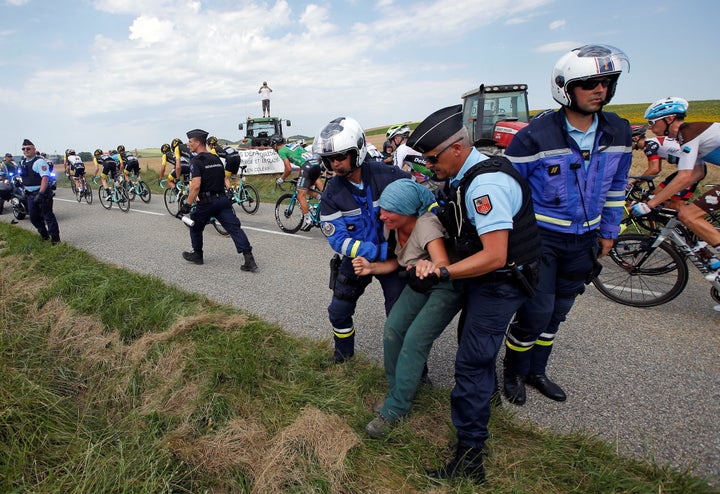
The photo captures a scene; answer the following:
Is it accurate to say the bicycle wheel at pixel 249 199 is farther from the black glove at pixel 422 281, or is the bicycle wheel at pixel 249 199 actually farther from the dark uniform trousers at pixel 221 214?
the black glove at pixel 422 281

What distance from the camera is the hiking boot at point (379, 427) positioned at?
243cm

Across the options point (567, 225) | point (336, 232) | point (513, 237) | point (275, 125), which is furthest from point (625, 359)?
point (275, 125)

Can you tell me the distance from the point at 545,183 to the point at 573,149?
0.82 ft

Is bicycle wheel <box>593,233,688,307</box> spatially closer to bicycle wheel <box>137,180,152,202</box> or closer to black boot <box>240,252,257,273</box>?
black boot <box>240,252,257,273</box>

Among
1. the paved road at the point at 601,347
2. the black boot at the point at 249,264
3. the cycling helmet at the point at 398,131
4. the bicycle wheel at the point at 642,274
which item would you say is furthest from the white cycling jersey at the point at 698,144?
the black boot at the point at 249,264

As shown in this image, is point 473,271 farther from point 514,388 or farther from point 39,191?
point 39,191

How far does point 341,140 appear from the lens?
2643 mm

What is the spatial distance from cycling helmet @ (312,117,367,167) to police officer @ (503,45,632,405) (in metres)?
1.00

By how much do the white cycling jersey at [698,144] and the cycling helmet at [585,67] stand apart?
214 centimetres

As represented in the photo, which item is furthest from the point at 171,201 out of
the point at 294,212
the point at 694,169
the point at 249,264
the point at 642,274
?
the point at 694,169

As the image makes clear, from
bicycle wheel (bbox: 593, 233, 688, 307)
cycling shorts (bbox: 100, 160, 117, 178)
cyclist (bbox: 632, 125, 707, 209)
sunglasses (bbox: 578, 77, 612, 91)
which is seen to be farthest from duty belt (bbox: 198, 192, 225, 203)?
cycling shorts (bbox: 100, 160, 117, 178)

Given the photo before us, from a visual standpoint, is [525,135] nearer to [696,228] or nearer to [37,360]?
[696,228]

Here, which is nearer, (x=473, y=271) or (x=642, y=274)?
(x=473, y=271)

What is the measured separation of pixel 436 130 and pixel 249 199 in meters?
9.67
